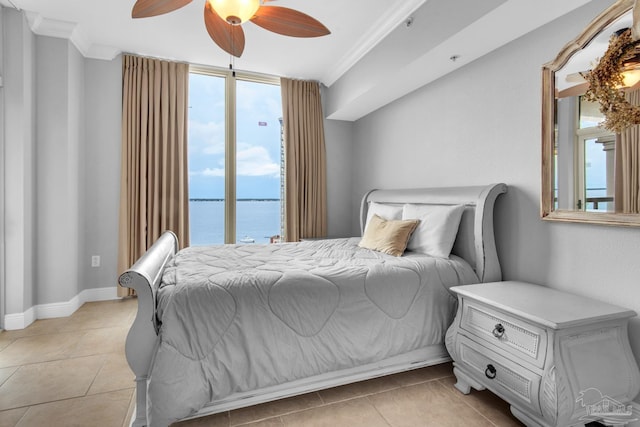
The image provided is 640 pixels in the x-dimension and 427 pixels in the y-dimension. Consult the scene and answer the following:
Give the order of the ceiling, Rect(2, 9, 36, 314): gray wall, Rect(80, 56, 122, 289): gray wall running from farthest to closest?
Rect(80, 56, 122, 289): gray wall → Rect(2, 9, 36, 314): gray wall → the ceiling

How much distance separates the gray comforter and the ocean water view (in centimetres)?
192

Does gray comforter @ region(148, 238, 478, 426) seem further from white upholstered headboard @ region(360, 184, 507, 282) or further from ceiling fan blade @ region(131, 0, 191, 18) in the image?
ceiling fan blade @ region(131, 0, 191, 18)

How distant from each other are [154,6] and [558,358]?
2681 millimetres

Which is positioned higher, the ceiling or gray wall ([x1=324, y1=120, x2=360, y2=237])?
the ceiling

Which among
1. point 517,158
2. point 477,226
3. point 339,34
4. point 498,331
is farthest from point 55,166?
point 517,158

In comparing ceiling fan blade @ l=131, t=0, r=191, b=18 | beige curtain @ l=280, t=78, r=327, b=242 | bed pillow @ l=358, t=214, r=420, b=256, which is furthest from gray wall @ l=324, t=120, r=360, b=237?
ceiling fan blade @ l=131, t=0, r=191, b=18

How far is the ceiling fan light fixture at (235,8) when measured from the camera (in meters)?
1.65

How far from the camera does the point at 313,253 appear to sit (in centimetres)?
258

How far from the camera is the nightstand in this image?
1347 millimetres

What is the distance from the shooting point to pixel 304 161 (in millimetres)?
4207

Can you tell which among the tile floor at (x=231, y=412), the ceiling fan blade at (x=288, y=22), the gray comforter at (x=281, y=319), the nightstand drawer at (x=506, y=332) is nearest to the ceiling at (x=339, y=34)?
the ceiling fan blade at (x=288, y=22)

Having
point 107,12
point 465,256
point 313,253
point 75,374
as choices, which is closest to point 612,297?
point 465,256

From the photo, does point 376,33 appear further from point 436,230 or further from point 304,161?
point 436,230

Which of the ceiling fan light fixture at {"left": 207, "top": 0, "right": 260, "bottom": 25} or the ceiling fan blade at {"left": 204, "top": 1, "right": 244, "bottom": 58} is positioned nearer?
the ceiling fan light fixture at {"left": 207, "top": 0, "right": 260, "bottom": 25}
